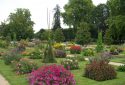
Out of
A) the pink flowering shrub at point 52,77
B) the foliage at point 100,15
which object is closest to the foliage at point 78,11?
the foliage at point 100,15

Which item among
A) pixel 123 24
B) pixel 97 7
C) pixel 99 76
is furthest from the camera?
pixel 97 7

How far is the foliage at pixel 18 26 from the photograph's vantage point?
69938 millimetres

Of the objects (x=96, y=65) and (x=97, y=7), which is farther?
(x=97, y=7)

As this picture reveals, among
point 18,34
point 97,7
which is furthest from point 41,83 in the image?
point 97,7

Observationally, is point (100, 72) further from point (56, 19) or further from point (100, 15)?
point (56, 19)

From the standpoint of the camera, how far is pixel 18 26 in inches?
2771

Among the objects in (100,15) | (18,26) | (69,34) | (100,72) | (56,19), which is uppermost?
(56,19)

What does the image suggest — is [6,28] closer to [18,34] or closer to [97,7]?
[18,34]

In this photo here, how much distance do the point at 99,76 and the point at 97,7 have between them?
66.1 m

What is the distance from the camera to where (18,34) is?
70.4 m

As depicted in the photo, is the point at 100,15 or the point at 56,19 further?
the point at 56,19

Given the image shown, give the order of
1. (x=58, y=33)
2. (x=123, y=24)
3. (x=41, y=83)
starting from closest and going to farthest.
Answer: (x=41, y=83) → (x=123, y=24) → (x=58, y=33)

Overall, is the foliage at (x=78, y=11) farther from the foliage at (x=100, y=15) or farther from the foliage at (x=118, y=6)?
the foliage at (x=118, y=6)

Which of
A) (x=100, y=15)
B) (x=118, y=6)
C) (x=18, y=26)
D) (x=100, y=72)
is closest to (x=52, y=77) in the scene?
(x=100, y=72)
